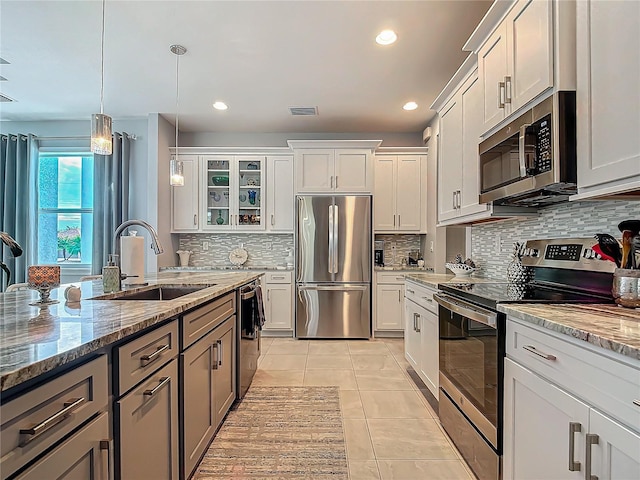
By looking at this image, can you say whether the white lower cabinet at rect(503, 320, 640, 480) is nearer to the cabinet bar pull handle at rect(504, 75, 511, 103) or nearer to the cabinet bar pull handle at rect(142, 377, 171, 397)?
the cabinet bar pull handle at rect(504, 75, 511, 103)

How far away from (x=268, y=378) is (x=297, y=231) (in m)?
1.88

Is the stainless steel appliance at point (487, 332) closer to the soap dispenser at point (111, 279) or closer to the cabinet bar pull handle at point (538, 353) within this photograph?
the cabinet bar pull handle at point (538, 353)

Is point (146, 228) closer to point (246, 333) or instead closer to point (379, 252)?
point (246, 333)

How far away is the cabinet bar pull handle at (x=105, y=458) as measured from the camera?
98cm

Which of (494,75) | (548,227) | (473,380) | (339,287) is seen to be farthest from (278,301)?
(494,75)

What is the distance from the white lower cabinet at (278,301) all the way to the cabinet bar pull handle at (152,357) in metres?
3.25

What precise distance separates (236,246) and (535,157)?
4153mm

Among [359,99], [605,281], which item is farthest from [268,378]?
[359,99]

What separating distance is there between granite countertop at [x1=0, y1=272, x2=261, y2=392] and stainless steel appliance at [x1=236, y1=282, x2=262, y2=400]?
0.97m

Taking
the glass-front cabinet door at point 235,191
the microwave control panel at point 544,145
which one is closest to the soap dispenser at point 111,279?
the microwave control panel at point 544,145

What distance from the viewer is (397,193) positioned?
480 cm

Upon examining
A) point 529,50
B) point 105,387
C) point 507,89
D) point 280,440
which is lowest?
point 280,440

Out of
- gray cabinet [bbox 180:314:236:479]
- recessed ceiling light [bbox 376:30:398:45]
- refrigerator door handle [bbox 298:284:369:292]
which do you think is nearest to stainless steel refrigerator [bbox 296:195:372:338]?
refrigerator door handle [bbox 298:284:369:292]

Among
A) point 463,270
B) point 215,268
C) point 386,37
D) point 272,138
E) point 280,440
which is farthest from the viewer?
point 272,138
